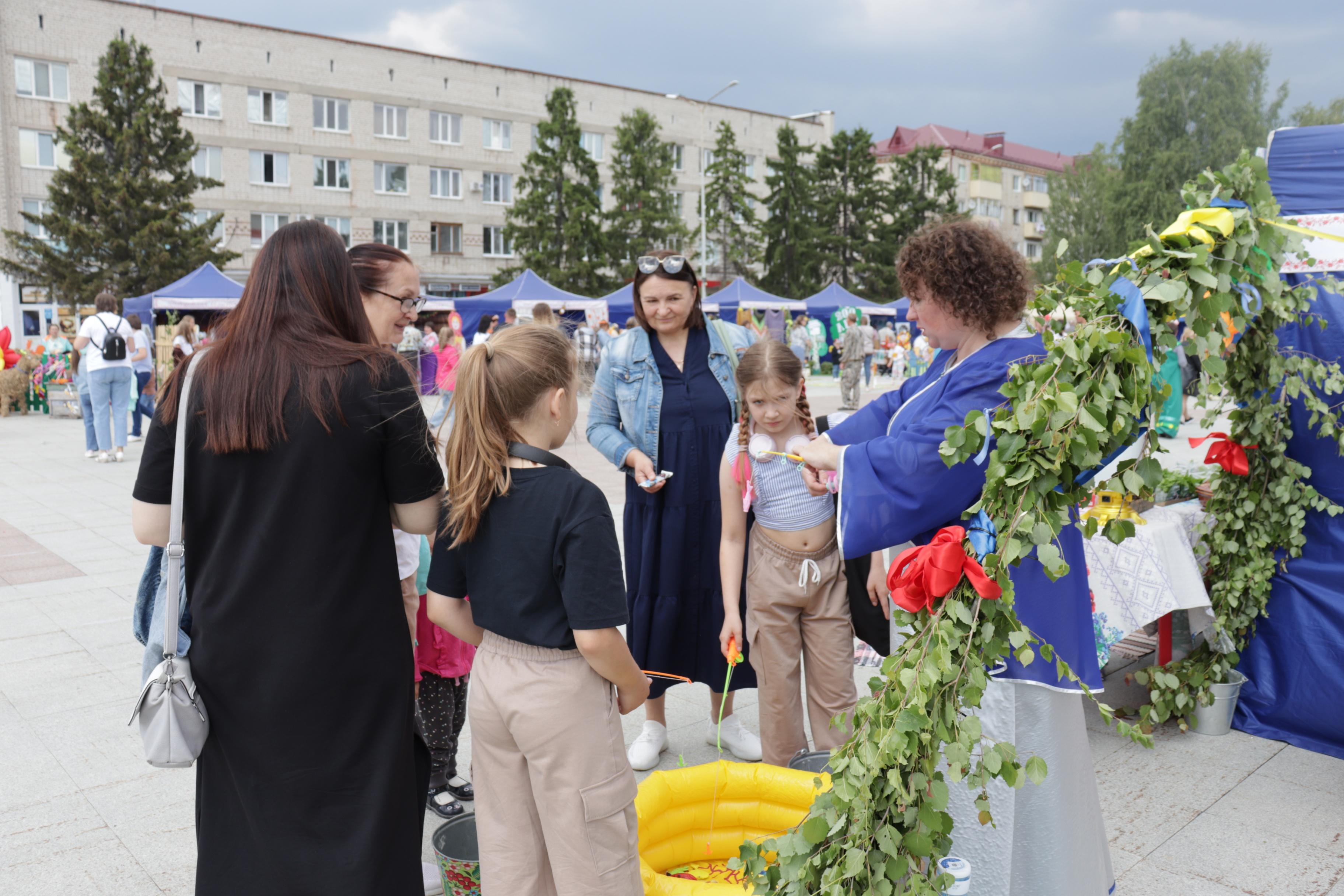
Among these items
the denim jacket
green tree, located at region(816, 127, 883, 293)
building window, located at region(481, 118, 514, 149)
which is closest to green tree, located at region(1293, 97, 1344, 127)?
green tree, located at region(816, 127, 883, 293)

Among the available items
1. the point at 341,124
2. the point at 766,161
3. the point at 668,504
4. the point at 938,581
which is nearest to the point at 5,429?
the point at 668,504

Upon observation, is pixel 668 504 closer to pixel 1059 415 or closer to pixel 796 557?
pixel 796 557

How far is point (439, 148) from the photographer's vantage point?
39062 millimetres

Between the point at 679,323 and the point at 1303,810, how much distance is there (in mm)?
2754

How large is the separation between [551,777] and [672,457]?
66.8 inches

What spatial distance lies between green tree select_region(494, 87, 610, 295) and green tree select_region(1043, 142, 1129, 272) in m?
21.8

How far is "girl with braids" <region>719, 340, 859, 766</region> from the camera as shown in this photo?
118 inches

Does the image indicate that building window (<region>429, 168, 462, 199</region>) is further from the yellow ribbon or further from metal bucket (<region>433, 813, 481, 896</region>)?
metal bucket (<region>433, 813, 481, 896</region>)

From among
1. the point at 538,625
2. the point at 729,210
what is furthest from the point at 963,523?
the point at 729,210

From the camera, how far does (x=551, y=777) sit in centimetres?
194

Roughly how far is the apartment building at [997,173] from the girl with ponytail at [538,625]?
208 feet

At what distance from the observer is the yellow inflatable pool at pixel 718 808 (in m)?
2.72

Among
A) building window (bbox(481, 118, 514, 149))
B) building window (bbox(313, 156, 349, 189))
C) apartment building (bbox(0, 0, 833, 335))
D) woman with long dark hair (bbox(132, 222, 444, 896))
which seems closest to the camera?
woman with long dark hair (bbox(132, 222, 444, 896))

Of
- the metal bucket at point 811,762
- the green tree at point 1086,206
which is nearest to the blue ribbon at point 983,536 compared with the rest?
the metal bucket at point 811,762
